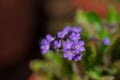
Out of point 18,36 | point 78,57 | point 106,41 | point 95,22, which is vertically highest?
point 18,36

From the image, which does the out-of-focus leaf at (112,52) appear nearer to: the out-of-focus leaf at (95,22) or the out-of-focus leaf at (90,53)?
the out-of-focus leaf at (90,53)

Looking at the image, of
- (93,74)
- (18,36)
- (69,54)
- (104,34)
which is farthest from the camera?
(18,36)

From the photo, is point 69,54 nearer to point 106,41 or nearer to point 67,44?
point 67,44

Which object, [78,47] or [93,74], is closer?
[78,47]

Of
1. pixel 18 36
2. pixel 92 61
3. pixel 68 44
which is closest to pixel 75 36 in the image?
pixel 68 44

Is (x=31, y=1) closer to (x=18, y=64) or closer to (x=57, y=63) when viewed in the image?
(x=18, y=64)

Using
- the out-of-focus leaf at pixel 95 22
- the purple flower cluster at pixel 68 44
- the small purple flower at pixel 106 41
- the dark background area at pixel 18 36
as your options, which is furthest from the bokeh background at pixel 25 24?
the purple flower cluster at pixel 68 44

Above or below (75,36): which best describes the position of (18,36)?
above
